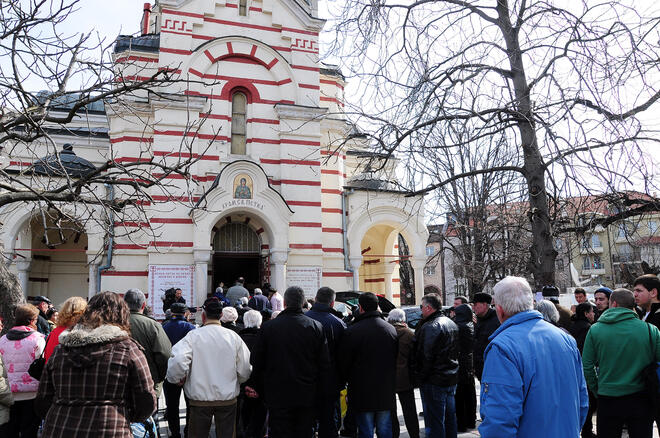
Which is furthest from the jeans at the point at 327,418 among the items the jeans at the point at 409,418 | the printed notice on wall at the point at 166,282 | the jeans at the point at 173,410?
the printed notice on wall at the point at 166,282

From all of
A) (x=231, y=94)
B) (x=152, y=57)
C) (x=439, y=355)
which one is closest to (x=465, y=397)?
(x=439, y=355)

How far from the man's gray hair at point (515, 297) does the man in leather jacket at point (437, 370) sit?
2661 mm

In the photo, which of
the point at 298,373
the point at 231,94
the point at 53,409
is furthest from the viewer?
the point at 231,94

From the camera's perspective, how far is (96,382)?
134 inches

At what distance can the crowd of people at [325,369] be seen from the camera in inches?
125

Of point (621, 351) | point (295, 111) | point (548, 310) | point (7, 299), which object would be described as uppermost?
point (295, 111)

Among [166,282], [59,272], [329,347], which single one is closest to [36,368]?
[329,347]

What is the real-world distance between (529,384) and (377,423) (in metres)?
3.07

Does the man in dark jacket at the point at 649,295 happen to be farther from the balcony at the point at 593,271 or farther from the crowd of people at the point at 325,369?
the balcony at the point at 593,271

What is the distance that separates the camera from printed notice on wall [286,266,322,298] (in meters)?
18.2

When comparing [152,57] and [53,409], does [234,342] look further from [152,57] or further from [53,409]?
[152,57]

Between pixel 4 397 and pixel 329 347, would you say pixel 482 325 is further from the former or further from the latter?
pixel 4 397

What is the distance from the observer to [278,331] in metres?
5.26

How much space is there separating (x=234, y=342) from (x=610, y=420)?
3.76 m
